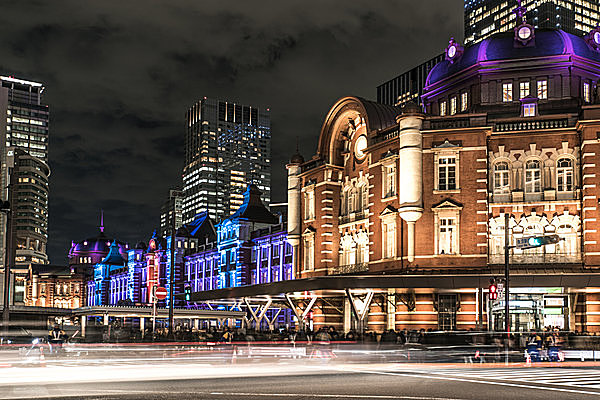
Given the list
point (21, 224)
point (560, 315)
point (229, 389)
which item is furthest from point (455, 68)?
point (21, 224)

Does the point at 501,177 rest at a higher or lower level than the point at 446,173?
lower

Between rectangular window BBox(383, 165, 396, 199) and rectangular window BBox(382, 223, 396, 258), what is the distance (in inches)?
83.7

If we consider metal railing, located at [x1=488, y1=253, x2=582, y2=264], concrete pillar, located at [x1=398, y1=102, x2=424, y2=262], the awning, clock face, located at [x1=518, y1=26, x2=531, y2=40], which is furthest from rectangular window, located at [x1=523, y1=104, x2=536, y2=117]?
the awning

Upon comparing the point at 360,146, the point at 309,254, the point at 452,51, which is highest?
the point at 452,51

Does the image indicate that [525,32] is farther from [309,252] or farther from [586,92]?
[309,252]

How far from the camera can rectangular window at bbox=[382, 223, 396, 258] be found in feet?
179

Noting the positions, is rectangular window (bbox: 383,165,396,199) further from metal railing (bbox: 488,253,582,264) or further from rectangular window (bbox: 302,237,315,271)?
rectangular window (bbox: 302,237,315,271)

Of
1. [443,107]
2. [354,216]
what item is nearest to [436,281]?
[354,216]

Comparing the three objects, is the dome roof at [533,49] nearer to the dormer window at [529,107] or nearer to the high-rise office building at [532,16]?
the dormer window at [529,107]

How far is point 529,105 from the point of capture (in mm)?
54438

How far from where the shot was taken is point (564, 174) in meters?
50.8

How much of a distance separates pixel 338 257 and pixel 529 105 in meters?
18.9

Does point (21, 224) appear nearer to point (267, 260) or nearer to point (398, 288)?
point (267, 260)

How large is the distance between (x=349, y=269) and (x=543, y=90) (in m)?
19.1
